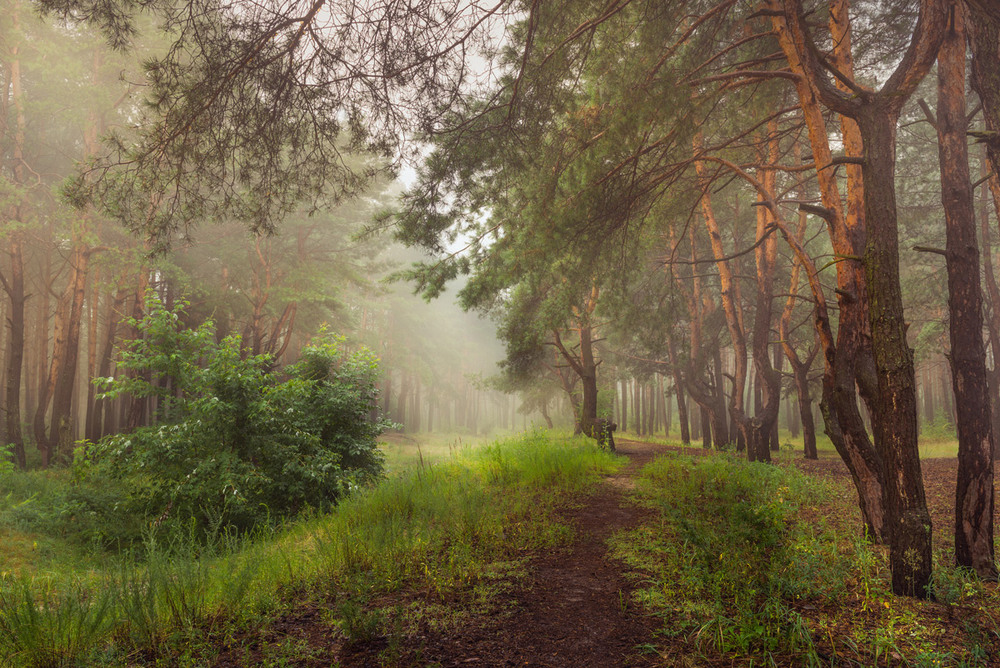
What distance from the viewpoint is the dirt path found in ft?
9.47

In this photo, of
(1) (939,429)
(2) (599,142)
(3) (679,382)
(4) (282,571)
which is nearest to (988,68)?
(2) (599,142)

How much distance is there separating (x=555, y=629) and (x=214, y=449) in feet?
20.2

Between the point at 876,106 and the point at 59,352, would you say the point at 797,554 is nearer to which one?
the point at 876,106

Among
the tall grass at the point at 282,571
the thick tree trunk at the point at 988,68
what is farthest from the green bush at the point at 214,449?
the thick tree trunk at the point at 988,68

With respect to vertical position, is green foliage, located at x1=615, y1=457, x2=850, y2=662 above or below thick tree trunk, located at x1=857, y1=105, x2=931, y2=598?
below

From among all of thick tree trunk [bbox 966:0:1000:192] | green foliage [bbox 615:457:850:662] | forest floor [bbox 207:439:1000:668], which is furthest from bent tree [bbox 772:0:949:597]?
green foliage [bbox 615:457:850:662]

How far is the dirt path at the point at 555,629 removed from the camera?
2.89 meters

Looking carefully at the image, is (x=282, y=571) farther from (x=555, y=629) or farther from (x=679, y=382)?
(x=679, y=382)

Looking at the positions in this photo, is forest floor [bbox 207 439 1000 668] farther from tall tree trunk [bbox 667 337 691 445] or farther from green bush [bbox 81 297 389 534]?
tall tree trunk [bbox 667 337 691 445]

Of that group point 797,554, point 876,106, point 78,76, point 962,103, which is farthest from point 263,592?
point 78,76

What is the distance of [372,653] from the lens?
2.88 m

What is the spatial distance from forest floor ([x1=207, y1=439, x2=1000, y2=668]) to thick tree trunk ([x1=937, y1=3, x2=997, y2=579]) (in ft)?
3.61

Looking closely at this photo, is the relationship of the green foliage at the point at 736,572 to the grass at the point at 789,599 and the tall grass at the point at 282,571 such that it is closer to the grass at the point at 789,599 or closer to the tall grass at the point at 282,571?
the grass at the point at 789,599

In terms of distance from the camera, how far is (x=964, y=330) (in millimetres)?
4430
